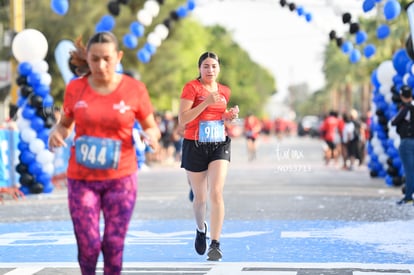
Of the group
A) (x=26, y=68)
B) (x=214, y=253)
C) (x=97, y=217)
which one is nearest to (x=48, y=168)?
(x=26, y=68)

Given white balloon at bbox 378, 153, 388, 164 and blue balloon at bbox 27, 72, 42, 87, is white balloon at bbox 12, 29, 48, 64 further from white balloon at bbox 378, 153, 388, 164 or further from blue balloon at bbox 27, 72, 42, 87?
white balloon at bbox 378, 153, 388, 164

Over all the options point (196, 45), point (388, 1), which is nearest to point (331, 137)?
→ point (388, 1)

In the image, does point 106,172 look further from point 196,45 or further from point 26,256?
point 196,45

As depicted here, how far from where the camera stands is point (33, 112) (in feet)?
62.9

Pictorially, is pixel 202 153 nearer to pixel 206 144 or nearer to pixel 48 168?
pixel 206 144

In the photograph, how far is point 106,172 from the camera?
6355 millimetres

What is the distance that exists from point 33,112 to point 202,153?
1042 centimetres

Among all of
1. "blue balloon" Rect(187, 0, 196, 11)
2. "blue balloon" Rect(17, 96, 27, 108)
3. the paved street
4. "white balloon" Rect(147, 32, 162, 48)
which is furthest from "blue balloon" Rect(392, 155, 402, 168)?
"white balloon" Rect(147, 32, 162, 48)

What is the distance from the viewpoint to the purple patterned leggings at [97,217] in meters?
6.29

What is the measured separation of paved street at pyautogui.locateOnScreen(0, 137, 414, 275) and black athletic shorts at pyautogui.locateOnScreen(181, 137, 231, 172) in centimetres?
89

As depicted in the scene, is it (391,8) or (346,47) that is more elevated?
(346,47)

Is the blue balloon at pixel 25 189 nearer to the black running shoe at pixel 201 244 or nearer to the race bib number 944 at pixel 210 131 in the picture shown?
the black running shoe at pixel 201 244

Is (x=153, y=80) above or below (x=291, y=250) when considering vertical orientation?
above

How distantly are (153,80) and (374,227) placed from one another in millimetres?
41975
